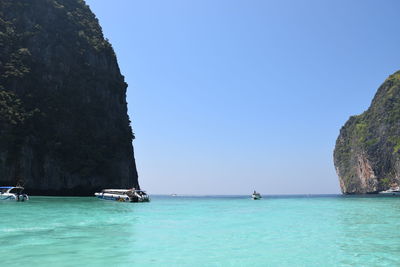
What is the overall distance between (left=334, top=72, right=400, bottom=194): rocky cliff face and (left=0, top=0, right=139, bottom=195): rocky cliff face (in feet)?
382

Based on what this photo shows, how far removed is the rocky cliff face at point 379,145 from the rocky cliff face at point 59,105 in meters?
116

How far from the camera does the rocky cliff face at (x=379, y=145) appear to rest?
159125 millimetres

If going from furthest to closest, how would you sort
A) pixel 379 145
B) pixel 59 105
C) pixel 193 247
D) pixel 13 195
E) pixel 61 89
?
pixel 379 145, pixel 61 89, pixel 59 105, pixel 13 195, pixel 193 247

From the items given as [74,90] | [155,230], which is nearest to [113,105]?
[74,90]

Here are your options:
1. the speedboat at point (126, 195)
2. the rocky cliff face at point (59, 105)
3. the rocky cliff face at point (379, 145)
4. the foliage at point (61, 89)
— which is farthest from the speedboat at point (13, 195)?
the rocky cliff face at point (379, 145)

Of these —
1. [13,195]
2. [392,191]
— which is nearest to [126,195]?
[13,195]

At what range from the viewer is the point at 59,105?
9081cm

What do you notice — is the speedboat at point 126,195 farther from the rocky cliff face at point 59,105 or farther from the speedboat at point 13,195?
the rocky cliff face at point 59,105

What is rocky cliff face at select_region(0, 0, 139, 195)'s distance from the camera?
3169 inches

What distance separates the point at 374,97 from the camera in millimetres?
192500

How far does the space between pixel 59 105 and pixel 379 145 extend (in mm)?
142572

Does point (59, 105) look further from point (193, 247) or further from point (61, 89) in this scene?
point (193, 247)

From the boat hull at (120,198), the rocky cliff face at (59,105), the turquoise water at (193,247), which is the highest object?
the rocky cliff face at (59,105)

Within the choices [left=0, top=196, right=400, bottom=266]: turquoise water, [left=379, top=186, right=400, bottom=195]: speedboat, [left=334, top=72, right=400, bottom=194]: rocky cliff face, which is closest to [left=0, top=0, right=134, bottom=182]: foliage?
[left=0, top=196, right=400, bottom=266]: turquoise water
